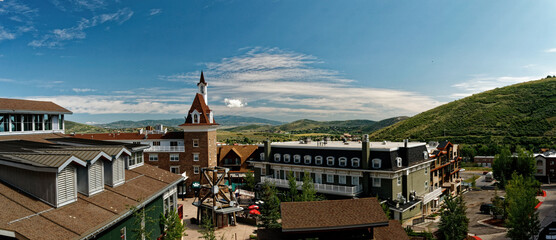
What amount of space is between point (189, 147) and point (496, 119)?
123297mm

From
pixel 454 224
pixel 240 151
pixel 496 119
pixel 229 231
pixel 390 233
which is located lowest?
pixel 229 231

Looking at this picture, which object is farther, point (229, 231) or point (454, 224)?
point (229, 231)

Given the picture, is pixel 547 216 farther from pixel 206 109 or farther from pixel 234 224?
pixel 206 109

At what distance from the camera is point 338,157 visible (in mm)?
42281

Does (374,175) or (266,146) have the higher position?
(266,146)

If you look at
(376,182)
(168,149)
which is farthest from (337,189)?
(168,149)

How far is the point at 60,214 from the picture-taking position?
13039mm

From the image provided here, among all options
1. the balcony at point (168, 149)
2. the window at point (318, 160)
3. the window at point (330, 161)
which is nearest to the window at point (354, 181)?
the window at point (330, 161)

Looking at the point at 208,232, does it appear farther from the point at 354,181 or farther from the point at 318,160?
the point at 318,160

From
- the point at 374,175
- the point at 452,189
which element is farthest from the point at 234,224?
the point at 452,189

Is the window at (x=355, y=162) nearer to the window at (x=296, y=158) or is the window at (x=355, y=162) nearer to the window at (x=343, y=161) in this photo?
the window at (x=343, y=161)

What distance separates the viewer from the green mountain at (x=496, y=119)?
112m

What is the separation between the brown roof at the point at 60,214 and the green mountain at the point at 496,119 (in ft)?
395

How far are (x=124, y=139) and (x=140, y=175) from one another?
112ft
